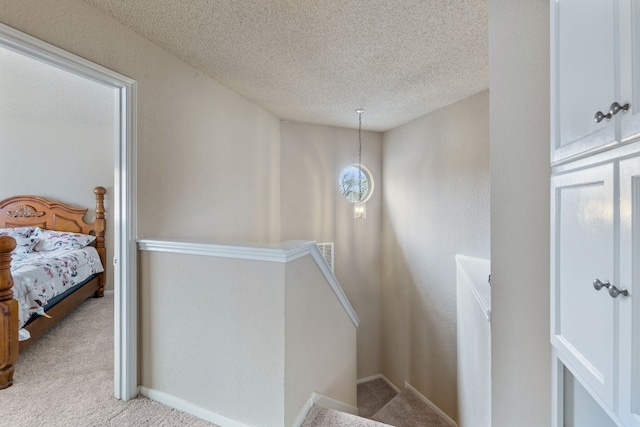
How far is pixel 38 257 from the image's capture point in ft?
9.90

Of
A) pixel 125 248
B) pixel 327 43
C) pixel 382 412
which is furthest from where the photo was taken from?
pixel 382 412

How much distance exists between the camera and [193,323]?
1.68m

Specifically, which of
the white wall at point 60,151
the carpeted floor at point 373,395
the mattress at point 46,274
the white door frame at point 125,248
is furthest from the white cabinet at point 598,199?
the white wall at point 60,151

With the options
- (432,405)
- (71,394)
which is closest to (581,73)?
(71,394)

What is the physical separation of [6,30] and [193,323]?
1658 millimetres

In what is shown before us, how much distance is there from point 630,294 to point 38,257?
439cm

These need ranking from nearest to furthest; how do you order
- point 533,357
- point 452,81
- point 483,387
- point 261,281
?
1. point 533,357
2. point 261,281
3. point 483,387
4. point 452,81

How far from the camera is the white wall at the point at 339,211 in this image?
13.5 ft

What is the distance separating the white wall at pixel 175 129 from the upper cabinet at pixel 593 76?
212 cm

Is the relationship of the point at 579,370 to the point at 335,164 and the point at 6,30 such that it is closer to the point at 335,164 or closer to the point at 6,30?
the point at 6,30

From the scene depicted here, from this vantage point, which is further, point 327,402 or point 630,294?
point 327,402

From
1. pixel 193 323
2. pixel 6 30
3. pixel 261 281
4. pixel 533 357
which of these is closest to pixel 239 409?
pixel 193 323

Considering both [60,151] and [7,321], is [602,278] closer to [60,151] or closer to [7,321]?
[7,321]

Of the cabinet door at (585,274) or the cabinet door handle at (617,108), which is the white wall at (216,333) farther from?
the cabinet door handle at (617,108)
